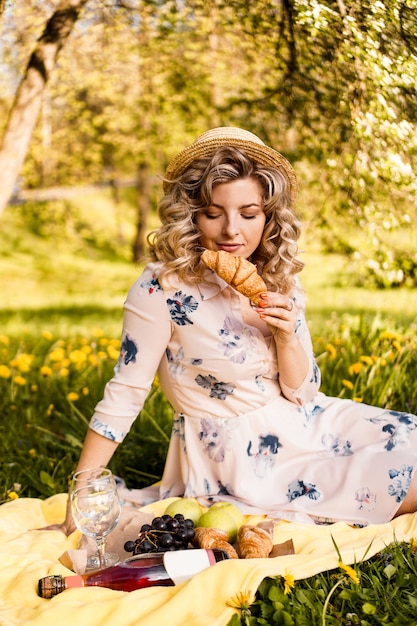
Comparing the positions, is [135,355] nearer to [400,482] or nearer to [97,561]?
[97,561]

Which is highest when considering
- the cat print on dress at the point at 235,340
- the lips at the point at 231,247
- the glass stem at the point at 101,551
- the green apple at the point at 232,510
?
the lips at the point at 231,247

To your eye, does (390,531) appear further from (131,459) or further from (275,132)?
(275,132)

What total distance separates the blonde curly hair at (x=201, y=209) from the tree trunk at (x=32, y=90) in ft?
6.69

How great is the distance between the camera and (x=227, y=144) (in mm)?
2957

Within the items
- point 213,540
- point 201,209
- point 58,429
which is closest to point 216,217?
point 201,209

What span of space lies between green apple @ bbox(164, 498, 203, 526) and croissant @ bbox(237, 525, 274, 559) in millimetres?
247

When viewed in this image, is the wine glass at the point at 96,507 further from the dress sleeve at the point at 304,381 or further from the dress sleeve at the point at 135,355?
the dress sleeve at the point at 304,381

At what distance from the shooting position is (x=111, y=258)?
17.0 meters

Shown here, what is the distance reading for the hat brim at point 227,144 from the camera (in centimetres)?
295

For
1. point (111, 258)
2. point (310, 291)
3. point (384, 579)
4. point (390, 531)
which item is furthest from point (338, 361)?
point (111, 258)

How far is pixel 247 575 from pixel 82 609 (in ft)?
1.80

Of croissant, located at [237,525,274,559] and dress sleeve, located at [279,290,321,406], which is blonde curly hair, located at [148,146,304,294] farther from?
croissant, located at [237,525,274,559]

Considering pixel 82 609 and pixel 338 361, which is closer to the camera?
pixel 82 609

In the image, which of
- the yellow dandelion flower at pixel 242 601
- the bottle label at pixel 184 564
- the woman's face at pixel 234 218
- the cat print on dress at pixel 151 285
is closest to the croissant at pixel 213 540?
the bottle label at pixel 184 564
